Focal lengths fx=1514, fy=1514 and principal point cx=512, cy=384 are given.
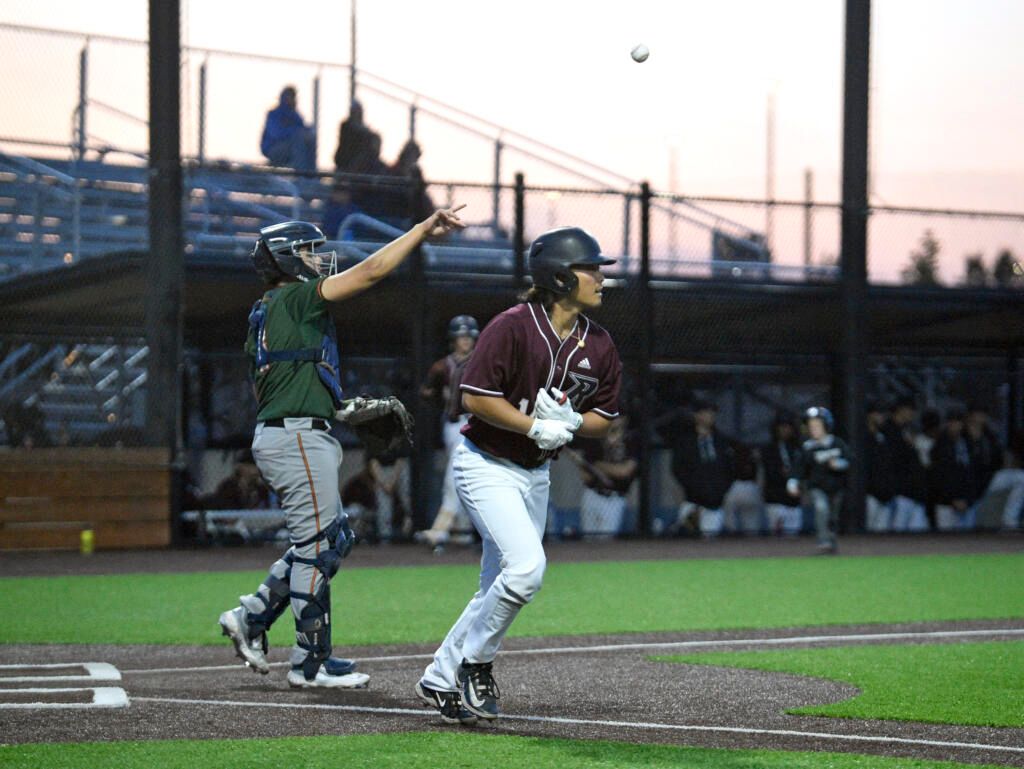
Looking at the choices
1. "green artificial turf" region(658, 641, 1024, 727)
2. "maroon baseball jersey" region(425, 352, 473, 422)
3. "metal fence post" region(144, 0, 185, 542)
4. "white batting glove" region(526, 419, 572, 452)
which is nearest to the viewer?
"white batting glove" region(526, 419, 572, 452)

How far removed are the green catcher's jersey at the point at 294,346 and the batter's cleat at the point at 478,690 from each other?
1.68 meters

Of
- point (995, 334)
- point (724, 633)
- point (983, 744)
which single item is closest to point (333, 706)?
point (983, 744)

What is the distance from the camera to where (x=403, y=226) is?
19047mm

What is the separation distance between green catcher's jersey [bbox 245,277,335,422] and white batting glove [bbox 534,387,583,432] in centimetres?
146

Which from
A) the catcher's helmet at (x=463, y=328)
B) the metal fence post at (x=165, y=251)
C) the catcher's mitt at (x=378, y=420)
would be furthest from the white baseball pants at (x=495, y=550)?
the metal fence post at (x=165, y=251)

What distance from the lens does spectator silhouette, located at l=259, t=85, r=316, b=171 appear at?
18781 millimetres

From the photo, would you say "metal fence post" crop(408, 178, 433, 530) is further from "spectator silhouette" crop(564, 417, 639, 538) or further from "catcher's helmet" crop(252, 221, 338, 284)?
"catcher's helmet" crop(252, 221, 338, 284)

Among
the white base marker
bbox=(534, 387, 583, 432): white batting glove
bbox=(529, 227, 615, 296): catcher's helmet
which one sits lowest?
the white base marker

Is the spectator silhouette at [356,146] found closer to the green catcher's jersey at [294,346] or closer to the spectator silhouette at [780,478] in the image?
the spectator silhouette at [780,478]

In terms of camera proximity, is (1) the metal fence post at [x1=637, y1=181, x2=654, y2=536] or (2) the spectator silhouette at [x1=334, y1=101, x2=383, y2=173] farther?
(2) the spectator silhouette at [x1=334, y1=101, x2=383, y2=173]

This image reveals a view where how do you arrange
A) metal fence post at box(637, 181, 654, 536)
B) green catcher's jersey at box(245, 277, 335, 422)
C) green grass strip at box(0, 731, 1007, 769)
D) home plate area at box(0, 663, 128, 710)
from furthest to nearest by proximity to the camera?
1. metal fence post at box(637, 181, 654, 536)
2. green catcher's jersey at box(245, 277, 335, 422)
3. home plate area at box(0, 663, 128, 710)
4. green grass strip at box(0, 731, 1007, 769)

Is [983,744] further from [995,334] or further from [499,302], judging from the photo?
[995,334]

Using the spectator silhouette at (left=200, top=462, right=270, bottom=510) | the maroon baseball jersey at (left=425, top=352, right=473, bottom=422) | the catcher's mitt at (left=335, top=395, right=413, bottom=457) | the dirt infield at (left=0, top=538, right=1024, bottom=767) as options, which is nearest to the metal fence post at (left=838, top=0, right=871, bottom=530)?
the maroon baseball jersey at (left=425, top=352, right=473, bottom=422)

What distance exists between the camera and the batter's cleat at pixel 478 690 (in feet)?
20.3
